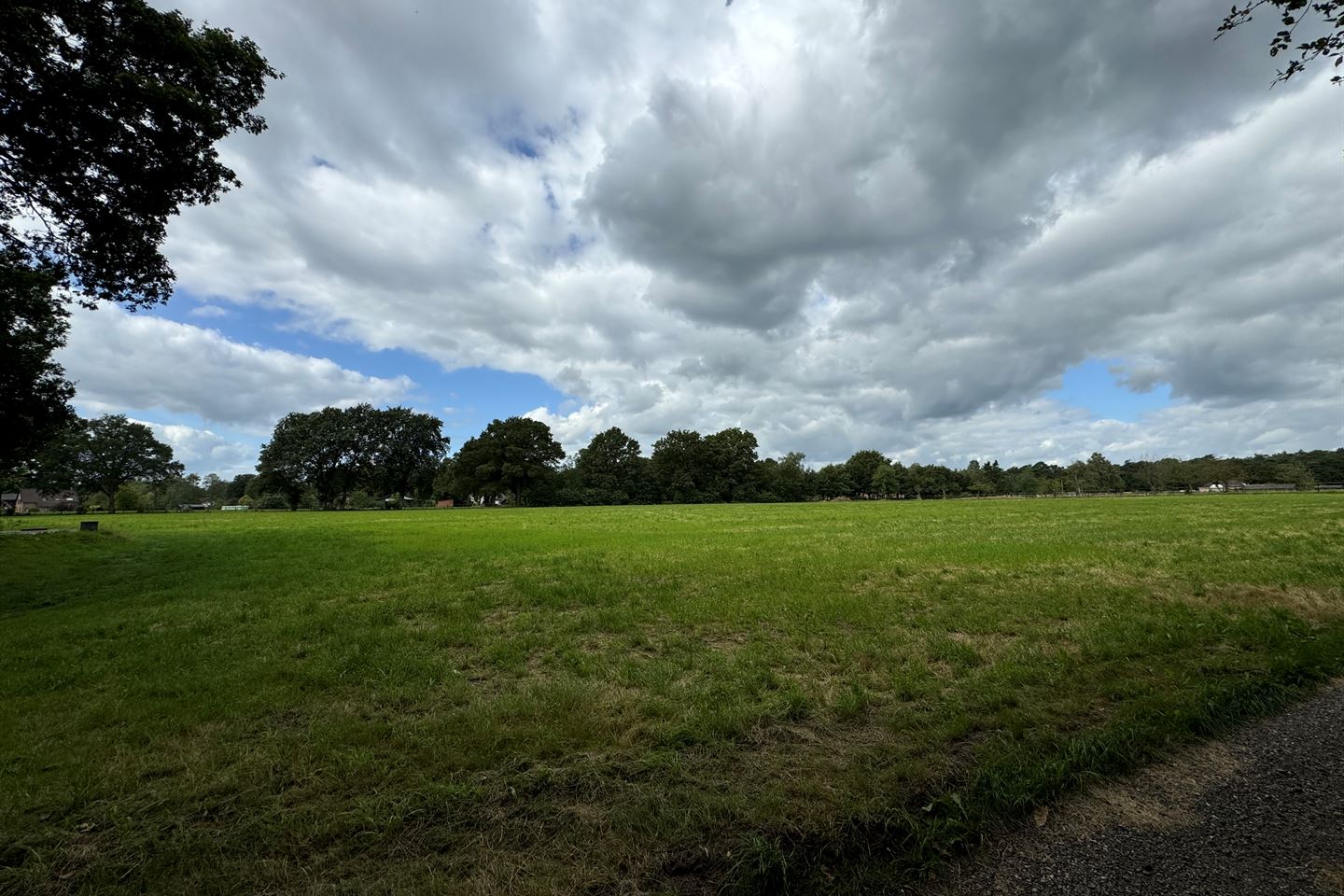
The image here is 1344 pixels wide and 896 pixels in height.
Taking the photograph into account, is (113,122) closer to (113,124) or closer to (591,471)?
(113,124)

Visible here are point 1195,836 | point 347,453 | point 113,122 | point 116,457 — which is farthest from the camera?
point 347,453

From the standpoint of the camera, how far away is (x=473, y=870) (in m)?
3.31

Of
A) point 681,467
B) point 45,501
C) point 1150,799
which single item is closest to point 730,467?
point 681,467

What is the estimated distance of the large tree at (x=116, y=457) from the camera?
81.9 metres

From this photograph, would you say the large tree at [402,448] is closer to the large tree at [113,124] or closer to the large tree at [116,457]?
the large tree at [116,457]

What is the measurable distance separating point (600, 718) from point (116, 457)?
118 m

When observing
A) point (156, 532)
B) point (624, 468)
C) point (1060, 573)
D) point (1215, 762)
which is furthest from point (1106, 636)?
point (624, 468)

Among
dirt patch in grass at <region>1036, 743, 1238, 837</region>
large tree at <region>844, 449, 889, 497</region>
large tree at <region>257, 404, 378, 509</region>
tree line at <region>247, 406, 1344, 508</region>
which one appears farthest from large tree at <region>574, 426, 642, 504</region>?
dirt patch in grass at <region>1036, 743, 1238, 837</region>

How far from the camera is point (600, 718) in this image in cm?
551

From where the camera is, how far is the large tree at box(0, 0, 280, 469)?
9203mm

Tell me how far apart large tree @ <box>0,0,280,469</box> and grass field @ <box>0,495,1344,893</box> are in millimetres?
7661

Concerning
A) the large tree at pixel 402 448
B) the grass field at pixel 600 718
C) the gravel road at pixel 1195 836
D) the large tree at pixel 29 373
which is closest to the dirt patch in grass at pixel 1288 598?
the grass field at pixel 600 718

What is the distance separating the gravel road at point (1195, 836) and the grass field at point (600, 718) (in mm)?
262

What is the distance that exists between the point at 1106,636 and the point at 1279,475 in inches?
8065
